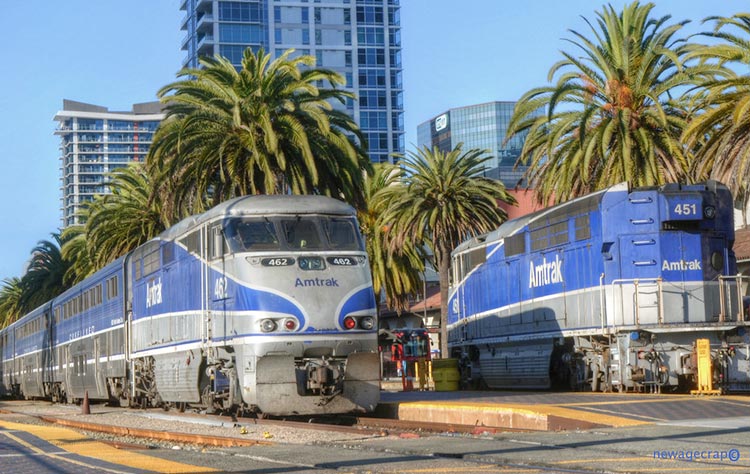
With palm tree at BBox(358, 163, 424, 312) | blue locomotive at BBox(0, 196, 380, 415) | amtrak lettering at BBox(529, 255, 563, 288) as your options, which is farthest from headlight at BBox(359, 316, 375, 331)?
palm tree at BBox(358, 163, 424, 312)

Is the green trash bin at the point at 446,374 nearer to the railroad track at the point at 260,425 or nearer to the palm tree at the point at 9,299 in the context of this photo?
the railroad track at the point at 260,425

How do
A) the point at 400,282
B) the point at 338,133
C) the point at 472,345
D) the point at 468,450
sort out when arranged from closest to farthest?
1. the point at 468,450
2. the point at 472,345
3. the point at 338,133
4. the point at 400,282

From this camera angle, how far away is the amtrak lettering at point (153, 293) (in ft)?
83.7

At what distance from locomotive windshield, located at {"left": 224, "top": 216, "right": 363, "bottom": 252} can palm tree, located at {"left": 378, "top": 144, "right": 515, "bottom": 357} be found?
26.9 m

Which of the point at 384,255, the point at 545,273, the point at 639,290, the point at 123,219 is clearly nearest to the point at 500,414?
the point at 639,290

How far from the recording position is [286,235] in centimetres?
2023

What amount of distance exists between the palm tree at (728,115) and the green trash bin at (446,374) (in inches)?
371

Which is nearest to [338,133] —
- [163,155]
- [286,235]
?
[163,155]

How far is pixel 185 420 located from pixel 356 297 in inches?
178

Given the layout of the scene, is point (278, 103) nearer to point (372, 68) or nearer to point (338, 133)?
point (338, 133)

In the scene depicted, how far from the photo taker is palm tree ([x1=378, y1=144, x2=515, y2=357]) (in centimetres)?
4778

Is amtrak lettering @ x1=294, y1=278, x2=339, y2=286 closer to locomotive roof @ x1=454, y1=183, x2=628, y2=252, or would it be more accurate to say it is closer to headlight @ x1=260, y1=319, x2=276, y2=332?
headlight @ x1=260, y1=319, x2=276, y2=332

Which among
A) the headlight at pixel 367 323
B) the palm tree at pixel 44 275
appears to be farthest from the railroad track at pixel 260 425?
the palm tree at pixel 44 275

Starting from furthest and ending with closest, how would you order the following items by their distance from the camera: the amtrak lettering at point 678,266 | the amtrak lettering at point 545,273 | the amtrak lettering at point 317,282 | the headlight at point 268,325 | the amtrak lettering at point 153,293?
the amtrak lettering at point 545,273 < the amtrak lettering at point 153,293 < the amtrak lettering at point 678,266 < the amtrak lettering at point 317,282 < the headlight at point 268,325
